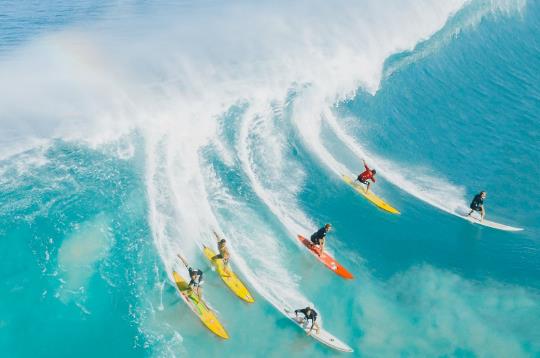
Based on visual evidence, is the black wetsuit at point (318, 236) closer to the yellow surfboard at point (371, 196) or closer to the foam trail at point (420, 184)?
the yellow surfboard at point (371, 196)

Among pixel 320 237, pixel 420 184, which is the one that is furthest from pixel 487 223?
pixel 320 237

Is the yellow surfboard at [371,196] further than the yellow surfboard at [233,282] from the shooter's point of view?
Yes

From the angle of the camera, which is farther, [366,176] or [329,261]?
[366,176]

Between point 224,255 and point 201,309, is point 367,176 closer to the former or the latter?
point 224,255

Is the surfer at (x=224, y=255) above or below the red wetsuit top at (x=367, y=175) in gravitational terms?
below

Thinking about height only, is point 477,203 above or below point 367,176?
above

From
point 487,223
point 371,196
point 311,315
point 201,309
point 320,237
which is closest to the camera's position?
point 311,315

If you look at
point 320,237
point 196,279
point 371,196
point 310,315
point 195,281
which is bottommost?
point 195,281

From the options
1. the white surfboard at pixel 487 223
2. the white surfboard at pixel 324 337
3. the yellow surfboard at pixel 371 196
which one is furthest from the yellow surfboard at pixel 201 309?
the white surfboard at pixel 487 223
